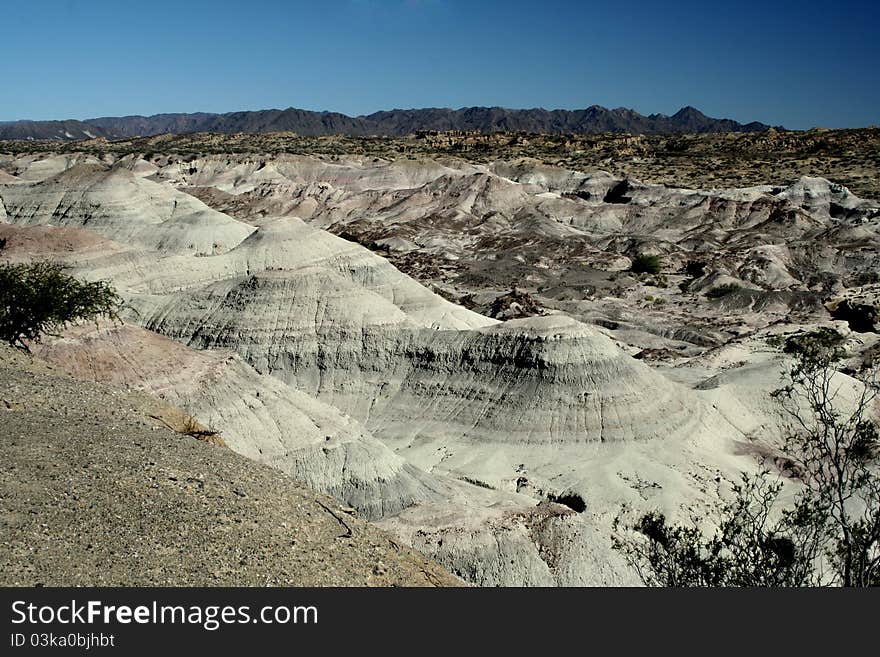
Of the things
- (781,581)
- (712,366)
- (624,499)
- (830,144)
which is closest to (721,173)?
(830,144)

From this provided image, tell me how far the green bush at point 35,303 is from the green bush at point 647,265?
4705 cm

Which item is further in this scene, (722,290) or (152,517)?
(722,290)

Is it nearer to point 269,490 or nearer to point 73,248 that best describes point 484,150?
point 73,248

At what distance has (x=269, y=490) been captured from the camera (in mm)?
10375

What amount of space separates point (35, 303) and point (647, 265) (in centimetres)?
4863

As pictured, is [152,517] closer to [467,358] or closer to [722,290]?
[467,358]

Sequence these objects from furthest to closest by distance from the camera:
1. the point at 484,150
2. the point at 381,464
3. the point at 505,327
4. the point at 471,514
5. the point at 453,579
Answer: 1. the point at 484,150
2. the point at 505,327
3. the point at 381,464
4. the point at 471,514
5. the point at 453,579

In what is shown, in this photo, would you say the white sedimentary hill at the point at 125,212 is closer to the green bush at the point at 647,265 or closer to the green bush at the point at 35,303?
the green bush at the point at 35,303

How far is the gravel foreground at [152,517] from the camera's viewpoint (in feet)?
25.2

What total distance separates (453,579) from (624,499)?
10587 mm

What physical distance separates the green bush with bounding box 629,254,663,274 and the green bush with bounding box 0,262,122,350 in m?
47.1

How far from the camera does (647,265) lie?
57.6 metres

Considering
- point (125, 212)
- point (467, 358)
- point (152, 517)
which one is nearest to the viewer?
point (152, 517)

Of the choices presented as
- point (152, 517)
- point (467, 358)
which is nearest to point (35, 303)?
point (152, 517)
